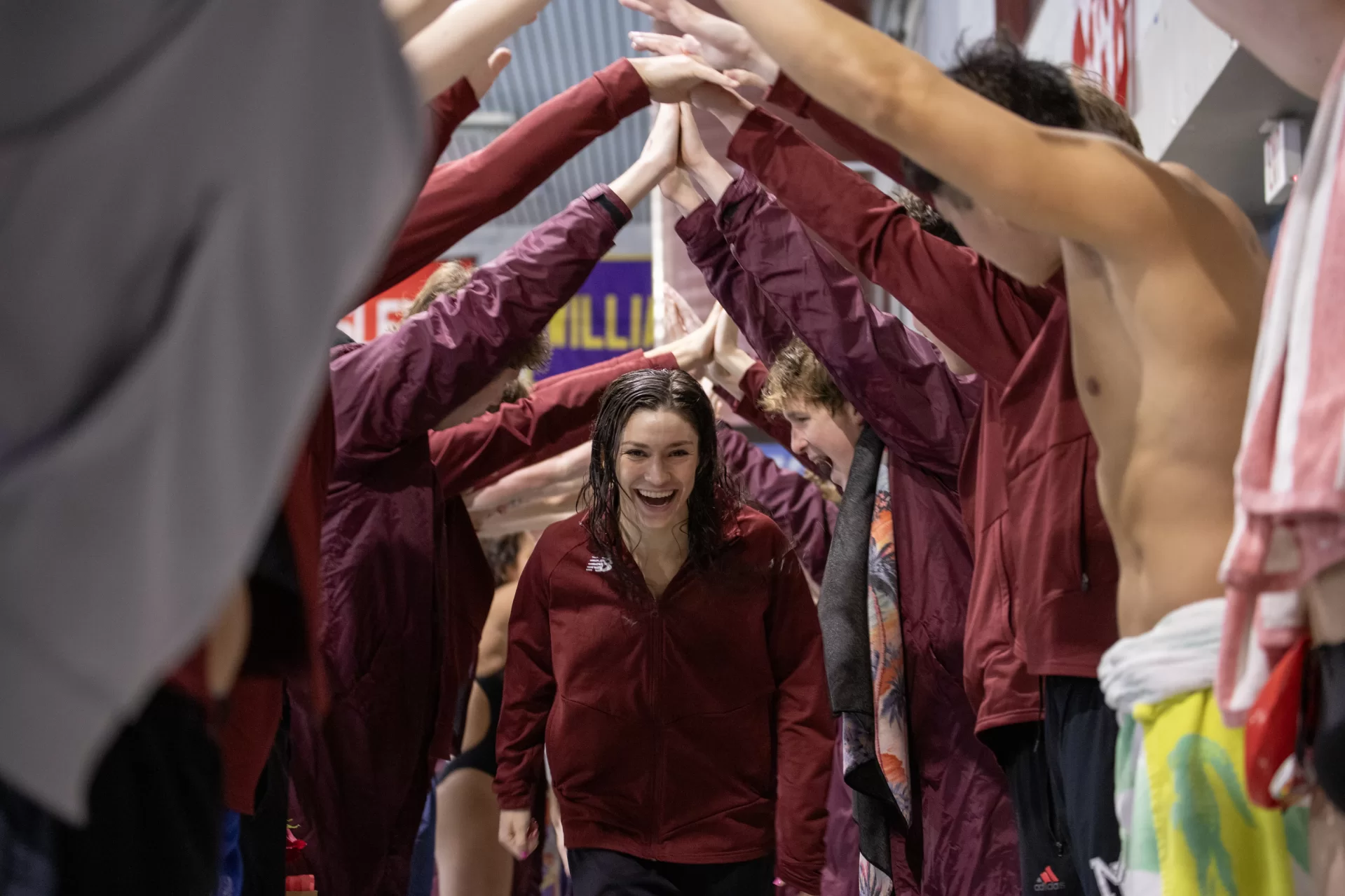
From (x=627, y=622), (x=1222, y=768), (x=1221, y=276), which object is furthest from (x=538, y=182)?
(x=1222, y=768)

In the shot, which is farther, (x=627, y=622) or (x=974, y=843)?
(x=627, y=622)

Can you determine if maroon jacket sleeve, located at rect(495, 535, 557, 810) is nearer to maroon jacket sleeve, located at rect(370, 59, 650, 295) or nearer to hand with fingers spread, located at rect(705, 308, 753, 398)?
maroon jacket sleeve, located at rect(370, 59, 650, 295)

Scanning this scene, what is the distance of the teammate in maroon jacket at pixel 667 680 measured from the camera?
8.71ft

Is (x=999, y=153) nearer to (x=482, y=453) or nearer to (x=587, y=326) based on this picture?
(x=482, y=453)

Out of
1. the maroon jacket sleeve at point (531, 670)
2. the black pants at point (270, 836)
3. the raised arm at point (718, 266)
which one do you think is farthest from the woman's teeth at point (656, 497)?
the black pants at point (270, 836)

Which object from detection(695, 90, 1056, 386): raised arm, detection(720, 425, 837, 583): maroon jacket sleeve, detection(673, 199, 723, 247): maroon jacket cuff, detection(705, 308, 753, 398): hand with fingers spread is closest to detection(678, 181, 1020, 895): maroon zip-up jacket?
detection(673, 199, 723, 247): maroon jacket cuff

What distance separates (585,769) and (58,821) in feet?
5.95

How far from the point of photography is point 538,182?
2582 mm

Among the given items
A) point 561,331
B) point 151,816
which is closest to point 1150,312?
point 151,816

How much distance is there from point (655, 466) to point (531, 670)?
0.53 meters

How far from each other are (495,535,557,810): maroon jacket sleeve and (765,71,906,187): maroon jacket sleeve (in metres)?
1.21

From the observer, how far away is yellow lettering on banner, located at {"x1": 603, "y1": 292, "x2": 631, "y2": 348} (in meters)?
8.35

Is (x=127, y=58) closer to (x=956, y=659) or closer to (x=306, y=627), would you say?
(x=306, y=627)

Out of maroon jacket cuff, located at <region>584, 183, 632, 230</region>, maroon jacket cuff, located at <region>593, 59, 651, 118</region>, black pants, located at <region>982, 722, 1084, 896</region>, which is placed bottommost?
black pants, located at <region>982, 722, 1084, 896</region>
